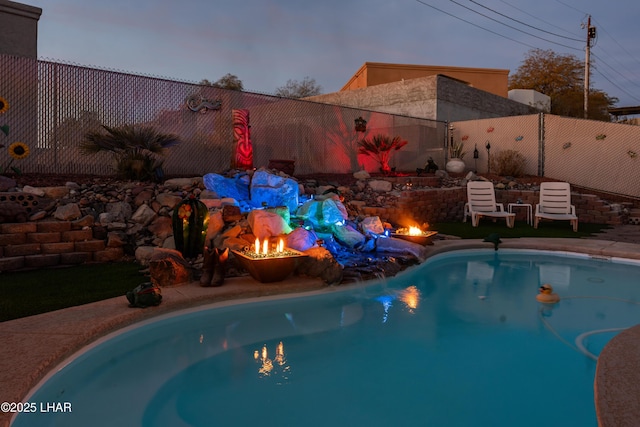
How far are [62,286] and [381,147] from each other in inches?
373

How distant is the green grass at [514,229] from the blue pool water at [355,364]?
3654mm

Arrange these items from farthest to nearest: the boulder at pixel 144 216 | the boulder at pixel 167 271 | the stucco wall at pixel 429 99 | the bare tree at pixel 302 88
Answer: the bare tree at pixel 302 88, the stucco wall at pixel 429 99, the boulder at pixel 144 216, the boulder at pixel 167 271

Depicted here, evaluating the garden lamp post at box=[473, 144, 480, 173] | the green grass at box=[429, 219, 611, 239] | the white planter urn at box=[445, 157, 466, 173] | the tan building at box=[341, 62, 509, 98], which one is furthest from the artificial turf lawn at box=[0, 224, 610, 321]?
the tan building at box=[341, 62, 509, 98]

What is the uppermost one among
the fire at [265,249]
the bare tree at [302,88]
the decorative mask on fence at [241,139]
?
the bare tree at [302,88]

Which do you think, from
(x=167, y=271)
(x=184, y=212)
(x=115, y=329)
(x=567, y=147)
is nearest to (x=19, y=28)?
(x=184, y=212)

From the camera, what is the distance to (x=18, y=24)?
1020cm

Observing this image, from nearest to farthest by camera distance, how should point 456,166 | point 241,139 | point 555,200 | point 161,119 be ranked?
point 161,119 < point 241,139 < point 555,200 < point 456,166

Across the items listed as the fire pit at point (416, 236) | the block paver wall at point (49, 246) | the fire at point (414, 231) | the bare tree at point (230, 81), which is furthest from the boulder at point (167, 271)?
the bare tree at point (230, 81)

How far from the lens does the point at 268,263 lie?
15.3 ft

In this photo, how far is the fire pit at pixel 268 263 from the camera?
15.3 feet

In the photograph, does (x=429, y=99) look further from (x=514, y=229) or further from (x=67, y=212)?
(x=67, y=212)

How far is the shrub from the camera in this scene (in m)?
13.9

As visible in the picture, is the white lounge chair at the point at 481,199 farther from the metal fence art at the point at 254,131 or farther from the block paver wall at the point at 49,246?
the block paver wall at the point at 49,246

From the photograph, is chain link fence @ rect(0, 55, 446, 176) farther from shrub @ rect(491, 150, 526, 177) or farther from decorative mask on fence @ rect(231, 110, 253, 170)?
shrub @ rect(491, 150, 526, 177)
